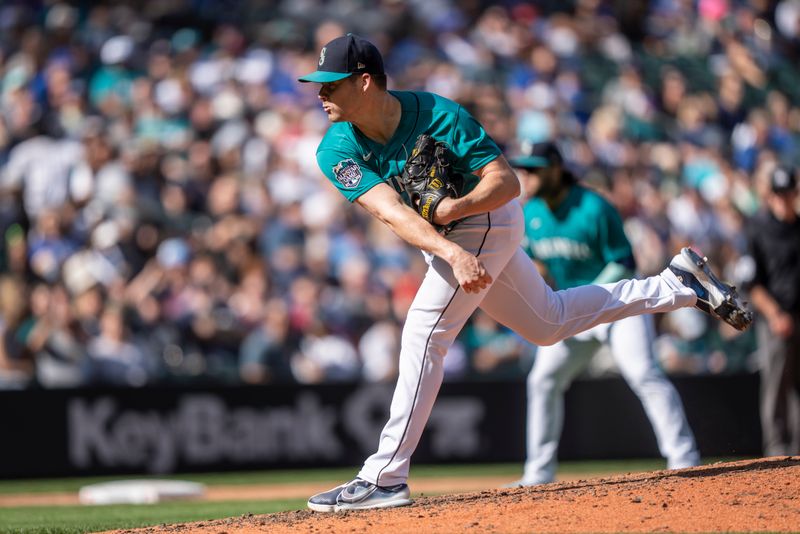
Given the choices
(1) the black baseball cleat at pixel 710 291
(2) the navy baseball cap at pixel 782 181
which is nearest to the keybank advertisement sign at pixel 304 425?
(2) the navy baseball cap at pixel 782 181

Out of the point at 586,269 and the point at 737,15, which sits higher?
the point at 737,15

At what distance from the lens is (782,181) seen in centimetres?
1022

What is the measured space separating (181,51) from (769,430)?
9439 millimetres

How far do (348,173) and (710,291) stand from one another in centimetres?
221

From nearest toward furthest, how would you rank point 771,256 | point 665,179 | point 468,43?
point 771,256, point 665,179, point 468,43

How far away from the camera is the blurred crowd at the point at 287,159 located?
12.7 meters

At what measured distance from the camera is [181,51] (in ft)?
54.1

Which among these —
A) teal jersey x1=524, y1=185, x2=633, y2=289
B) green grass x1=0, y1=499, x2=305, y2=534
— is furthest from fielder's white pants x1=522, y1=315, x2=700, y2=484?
green grass x1=0, y1=499, x2=305, y2=534

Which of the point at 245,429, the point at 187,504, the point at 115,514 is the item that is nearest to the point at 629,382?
the point at 187,504

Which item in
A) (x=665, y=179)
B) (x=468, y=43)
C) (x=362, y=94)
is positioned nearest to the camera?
(x=362, y=94)

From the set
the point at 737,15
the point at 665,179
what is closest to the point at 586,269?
the point at 665,179

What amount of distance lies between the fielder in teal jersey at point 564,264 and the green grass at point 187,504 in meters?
1.40

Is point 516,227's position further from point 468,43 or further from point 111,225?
point 468,43

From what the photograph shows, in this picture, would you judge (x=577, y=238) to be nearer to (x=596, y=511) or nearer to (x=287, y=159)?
(x=596, y=511)
